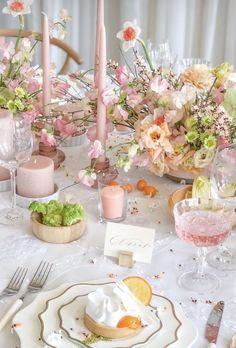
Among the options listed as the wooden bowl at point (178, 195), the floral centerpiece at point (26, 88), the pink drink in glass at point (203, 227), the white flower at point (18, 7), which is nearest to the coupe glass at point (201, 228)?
the pink drink in glass at point (203, 227)

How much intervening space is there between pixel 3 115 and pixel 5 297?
21.9 inches

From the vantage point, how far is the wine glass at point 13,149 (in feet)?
5.15

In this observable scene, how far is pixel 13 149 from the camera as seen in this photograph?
1575 mm

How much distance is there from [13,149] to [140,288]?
1.84ft

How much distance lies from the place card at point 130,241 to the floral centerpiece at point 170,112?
18 cm

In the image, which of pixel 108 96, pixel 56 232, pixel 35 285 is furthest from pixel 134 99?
pixel 35 285

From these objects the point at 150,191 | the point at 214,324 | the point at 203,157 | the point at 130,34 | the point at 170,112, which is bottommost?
the point at 214,324

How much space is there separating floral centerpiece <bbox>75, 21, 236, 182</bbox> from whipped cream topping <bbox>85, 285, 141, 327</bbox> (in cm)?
47

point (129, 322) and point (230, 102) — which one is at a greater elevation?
point (230, 102)

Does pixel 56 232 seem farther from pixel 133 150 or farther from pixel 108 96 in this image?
pixel 108 96

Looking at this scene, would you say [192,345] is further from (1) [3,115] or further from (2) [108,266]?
(1) [3,115]

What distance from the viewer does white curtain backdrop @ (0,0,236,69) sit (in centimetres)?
355

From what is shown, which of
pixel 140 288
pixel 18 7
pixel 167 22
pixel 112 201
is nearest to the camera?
pixel 140 288

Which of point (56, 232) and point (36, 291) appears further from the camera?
point (56, 232)
